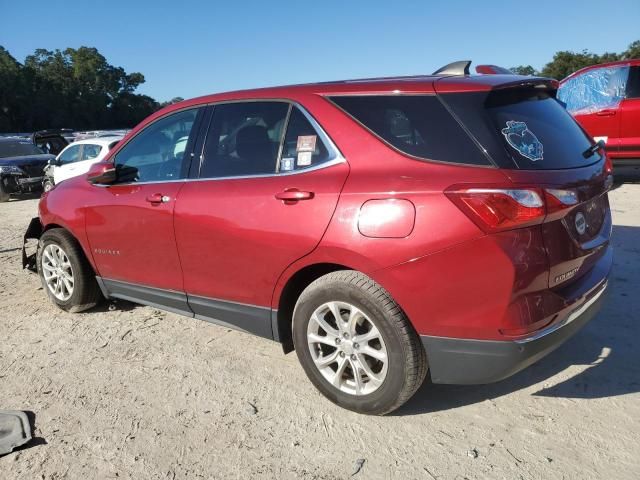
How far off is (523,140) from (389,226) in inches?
30.1

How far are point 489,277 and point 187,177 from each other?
2.10 metres

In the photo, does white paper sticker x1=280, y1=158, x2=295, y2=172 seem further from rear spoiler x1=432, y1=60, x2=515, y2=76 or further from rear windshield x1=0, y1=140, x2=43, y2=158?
rear windshield x1=0, y1=140, x2=43, y2=158

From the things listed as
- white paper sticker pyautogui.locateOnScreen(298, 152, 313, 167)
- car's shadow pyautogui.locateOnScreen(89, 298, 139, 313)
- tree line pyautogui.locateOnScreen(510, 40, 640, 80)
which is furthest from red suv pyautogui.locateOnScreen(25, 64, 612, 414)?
tree line pyautogui.locateOnScreen(510, 40, 640, 80)

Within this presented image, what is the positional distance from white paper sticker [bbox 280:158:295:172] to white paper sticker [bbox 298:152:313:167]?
0.06 metres

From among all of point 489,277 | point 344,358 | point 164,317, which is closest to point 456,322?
point 489,277

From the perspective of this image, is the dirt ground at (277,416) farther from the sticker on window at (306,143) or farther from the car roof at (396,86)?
the car roof at (396,86)

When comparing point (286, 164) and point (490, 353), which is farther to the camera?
point (286, 164)

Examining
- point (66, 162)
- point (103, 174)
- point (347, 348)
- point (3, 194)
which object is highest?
point (103, 174)

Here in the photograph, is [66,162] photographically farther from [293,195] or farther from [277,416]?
[277,416]

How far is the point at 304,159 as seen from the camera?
116 inches

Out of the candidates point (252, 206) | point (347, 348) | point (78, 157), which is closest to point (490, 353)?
point (347, 348)

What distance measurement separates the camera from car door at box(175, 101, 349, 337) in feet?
9.26

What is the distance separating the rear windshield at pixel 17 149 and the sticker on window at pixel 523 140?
52.2ft

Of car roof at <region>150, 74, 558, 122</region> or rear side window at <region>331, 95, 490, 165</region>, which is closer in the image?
rear side window at <region>331, 95, 490, 165</region>
